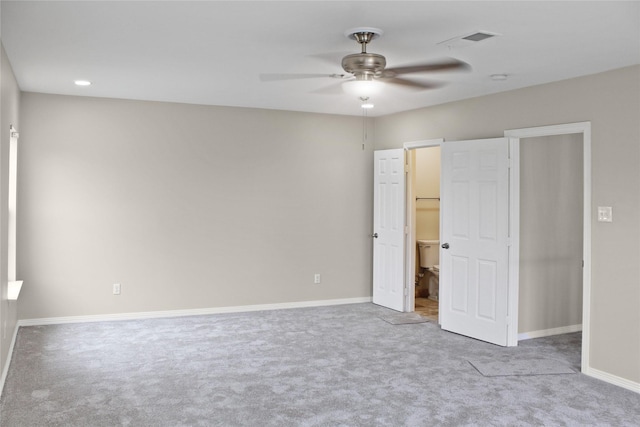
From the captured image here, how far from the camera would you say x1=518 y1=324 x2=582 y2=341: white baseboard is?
5.13 m

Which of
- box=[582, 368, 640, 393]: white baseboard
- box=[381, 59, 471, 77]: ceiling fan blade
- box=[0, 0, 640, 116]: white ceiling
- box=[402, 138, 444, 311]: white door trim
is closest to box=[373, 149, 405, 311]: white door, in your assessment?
box=[402, 138, 444, 311]: white door trim

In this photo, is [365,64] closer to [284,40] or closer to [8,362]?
[284,40]

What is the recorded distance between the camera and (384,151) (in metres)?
6.43

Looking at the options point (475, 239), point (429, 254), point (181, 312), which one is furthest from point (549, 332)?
point (181, 312)

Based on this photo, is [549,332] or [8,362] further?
[549,332]

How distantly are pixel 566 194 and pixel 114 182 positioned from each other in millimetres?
4799

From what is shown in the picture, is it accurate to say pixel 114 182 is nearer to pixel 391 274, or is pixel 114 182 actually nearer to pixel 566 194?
pixel 391 274

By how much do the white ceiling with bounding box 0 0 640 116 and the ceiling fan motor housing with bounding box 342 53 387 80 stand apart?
0.18 meters

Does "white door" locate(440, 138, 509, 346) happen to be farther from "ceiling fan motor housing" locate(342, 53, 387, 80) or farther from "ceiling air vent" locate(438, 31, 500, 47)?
"ceiling fan motor housing" locate(342, 53, 387, 80)

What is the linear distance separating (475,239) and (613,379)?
1.71 metres

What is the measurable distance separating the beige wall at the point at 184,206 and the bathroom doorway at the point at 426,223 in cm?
88

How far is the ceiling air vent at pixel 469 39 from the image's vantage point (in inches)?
127

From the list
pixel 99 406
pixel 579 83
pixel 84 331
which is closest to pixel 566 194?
pixel 579 83

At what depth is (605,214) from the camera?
4.01 meters
